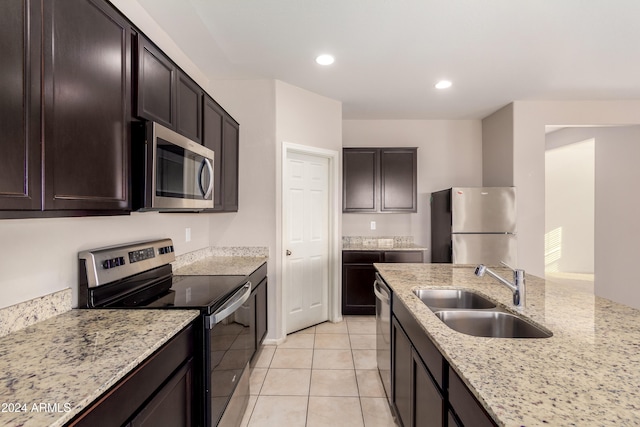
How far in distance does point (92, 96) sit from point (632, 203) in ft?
18.7

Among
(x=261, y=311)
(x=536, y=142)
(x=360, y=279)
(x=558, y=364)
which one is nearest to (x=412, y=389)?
→ (x=558, y=364)

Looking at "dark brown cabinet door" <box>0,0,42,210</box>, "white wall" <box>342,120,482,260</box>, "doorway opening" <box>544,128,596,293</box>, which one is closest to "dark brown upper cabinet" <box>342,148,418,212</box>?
"white wall" <box>342,120,482,260</box>

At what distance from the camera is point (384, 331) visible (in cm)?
219

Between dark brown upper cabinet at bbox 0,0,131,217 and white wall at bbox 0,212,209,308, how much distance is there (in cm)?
34

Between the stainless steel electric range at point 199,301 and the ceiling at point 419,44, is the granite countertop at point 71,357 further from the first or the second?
the ceiling at point 419,44

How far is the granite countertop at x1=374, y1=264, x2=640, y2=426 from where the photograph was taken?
696 millimetres

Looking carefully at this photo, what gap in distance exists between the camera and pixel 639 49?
101 inches

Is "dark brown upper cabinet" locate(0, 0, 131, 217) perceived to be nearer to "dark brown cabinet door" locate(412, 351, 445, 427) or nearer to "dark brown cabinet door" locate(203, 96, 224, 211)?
"dark brown cabinet door" locate(203, 96, 224, 211)

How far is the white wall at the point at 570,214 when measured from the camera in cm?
645

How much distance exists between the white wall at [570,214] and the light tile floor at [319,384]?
18.7 ft

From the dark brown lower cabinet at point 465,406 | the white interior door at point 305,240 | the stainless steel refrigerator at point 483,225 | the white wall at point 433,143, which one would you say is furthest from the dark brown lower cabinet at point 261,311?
the white wall at point 433,143

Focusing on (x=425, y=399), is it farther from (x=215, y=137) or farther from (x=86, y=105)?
(x=215, y=137)

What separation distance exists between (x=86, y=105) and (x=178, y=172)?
599 mm

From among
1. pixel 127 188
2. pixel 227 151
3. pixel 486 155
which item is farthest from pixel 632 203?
pixel 127 188
